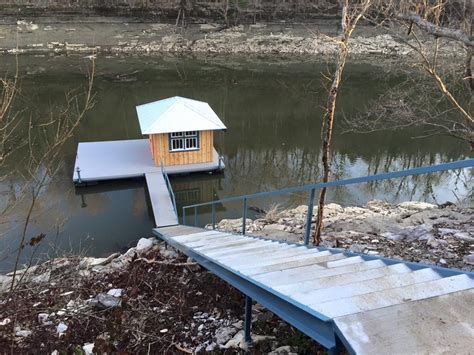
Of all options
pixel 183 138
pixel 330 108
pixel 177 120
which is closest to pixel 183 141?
pixel 183 138

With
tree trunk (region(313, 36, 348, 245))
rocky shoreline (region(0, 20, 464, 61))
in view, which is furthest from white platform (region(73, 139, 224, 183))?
rocky shoreline (region(0, 20, 464, 61))

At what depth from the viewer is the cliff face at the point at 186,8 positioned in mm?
36406

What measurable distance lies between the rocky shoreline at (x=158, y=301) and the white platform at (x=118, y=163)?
231 inches

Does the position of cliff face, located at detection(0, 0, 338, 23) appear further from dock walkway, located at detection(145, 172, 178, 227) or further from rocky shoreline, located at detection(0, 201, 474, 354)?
rocky shoreline, located at detection(0, 201, 474, 354)

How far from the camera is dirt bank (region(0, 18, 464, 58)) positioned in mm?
34844

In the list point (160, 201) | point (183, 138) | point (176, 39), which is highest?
point (176, 39)

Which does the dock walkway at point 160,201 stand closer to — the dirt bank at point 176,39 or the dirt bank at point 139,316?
the dirt bank at point 139,316

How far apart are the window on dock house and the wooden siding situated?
138mm

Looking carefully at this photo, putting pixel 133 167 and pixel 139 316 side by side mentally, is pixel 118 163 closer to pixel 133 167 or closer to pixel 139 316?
pixel 133 167

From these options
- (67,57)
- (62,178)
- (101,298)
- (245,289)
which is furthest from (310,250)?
(67,57)

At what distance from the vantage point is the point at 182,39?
37.0 meters

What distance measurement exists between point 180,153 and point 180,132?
0.73 metres

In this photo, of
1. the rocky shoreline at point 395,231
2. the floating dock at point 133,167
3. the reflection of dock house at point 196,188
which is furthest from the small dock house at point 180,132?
the rocky shoreline at point 395,231

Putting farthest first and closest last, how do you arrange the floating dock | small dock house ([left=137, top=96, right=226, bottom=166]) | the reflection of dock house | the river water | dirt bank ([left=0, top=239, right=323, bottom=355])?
small dock house ([left=137, top=96, right=226, bottom=166]) → the reflection of dock house → the floating dock → the river water → dirt bank ([left=0, top=239, right=323, bottom=355])
